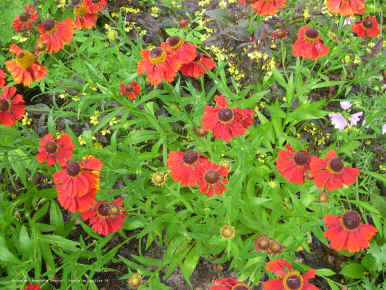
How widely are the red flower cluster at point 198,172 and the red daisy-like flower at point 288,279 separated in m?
0.33

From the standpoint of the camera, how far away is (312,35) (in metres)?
1.58

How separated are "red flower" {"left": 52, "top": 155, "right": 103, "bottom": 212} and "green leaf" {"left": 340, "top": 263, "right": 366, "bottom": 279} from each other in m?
1.37

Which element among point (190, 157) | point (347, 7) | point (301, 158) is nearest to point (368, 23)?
point (347, 7)

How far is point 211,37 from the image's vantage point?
217 centimetres

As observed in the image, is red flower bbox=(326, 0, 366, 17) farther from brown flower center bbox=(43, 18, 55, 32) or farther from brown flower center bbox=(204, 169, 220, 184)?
brown flower center bbox=(43, 18, 55, 32)

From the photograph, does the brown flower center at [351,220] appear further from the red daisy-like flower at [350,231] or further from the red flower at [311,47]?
the red flower at [311,47]

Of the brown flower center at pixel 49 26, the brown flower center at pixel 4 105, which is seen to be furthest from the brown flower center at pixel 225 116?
the brown flower center at pixel 4 105

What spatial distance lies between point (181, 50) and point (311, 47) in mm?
637

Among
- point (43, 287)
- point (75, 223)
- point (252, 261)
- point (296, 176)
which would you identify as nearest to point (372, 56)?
point (296, 176)

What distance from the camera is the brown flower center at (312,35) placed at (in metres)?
1.58

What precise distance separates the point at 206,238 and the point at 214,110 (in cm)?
63

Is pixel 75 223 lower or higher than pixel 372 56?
lower

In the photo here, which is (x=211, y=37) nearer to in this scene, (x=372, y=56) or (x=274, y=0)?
(x=274, y=0)

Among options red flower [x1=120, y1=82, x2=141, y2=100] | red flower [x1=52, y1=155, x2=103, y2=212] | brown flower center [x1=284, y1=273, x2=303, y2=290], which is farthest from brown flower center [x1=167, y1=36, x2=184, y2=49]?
brown flower center [x1=284, y1=273, x2=303, y2=290]
